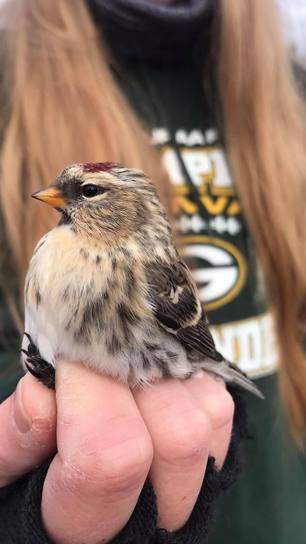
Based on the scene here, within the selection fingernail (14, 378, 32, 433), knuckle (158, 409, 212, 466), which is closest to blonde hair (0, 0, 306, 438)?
fingernail (14, 378, 32, 433)

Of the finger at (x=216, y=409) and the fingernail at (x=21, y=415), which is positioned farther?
the finger at (x=216, y=409)

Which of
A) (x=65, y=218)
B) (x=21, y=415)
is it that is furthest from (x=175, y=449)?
(x=65, y=218)

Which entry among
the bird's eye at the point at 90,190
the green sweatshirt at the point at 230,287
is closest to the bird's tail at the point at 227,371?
the green sweatshirt at the point at 230,287

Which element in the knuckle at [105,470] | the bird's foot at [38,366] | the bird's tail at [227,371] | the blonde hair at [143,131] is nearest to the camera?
the knuckle at [105,470]

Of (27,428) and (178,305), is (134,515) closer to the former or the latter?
(27,428)

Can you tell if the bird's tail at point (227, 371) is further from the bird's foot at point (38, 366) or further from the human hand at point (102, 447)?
the bird's foot at point (38, 366)

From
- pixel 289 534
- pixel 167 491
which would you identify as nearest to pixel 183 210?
pixel 167 491
